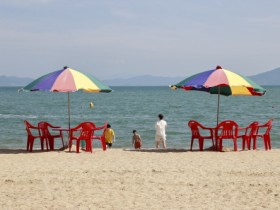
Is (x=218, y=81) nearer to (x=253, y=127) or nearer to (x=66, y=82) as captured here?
(x=253, y=127)

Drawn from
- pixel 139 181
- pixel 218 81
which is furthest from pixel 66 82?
pixel 139 181

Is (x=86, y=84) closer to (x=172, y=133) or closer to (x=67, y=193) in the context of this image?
(x=67, y=193)

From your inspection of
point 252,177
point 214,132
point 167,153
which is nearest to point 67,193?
point 252,177

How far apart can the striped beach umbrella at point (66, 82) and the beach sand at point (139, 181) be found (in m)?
1.68

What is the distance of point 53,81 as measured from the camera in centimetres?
1341

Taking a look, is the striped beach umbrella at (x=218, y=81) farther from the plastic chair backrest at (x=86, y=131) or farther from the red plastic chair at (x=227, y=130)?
the plastic chair backrest at (x=86, y=131)

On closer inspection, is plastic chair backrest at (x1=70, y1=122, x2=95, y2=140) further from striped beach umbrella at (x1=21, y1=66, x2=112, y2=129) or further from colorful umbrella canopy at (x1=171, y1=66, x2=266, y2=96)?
colorful umbrella canopy at (x1=171, y1=66, x2=266, y2=96)

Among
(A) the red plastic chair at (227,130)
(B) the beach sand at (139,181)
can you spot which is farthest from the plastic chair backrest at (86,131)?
(A) the red plastic chair at (227,130)

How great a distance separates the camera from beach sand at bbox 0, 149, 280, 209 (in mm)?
→ 8023

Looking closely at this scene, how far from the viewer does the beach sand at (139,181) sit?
8.02 m

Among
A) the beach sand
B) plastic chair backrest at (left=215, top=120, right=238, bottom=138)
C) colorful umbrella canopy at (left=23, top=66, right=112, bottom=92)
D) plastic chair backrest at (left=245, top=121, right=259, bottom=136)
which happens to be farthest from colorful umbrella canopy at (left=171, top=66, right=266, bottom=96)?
colorful umbrella canopy at (left=23, top=66, right=112, bottom=92)

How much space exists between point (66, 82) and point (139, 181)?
15.5ft

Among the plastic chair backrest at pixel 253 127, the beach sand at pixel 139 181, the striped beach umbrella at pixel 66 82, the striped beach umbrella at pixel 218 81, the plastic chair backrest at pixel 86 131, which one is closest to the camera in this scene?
the beach sand at pixel 139 181

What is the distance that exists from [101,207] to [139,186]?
1.50m
